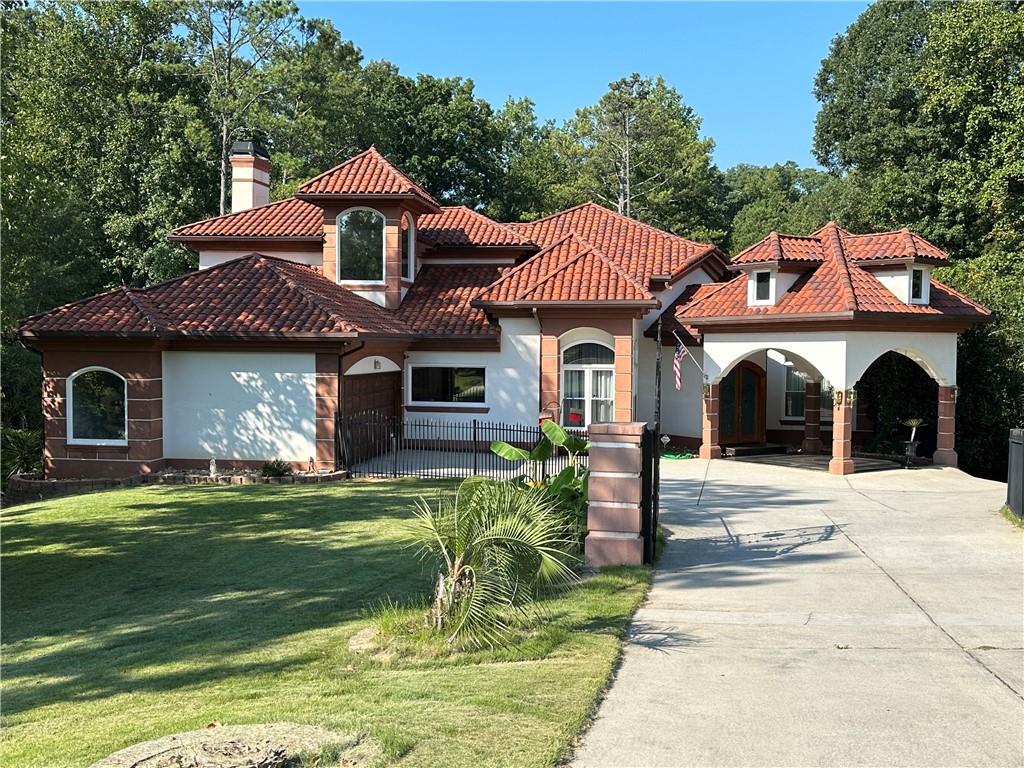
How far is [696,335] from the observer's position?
23469 mm

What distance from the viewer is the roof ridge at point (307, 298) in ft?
60.4

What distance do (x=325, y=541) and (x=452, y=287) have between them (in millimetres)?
13827

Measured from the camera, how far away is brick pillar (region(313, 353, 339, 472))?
18.8 metres

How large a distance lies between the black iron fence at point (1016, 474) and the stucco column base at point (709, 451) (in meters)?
8.87

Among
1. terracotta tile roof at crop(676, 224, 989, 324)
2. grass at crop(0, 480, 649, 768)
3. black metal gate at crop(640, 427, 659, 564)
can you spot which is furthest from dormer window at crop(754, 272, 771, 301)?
grass at crop(0, 480, 649, 768)

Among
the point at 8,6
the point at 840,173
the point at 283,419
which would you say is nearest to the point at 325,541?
the point at 283,419

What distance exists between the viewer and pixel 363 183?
75.9 ft

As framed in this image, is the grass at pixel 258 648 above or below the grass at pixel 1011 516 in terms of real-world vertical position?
below

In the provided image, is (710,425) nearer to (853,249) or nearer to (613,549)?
(853,249)

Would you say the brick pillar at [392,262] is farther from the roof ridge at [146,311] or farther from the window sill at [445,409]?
the roof ridge at [146,311]

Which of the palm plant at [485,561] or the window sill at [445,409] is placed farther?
the window sill at [445,409]

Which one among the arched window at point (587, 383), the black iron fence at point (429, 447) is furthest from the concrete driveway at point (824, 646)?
the arched window at point (587, 383)

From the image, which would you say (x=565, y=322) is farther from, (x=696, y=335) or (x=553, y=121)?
(x=553, y=121)

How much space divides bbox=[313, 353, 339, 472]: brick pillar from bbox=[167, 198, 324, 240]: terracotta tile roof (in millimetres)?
6957
